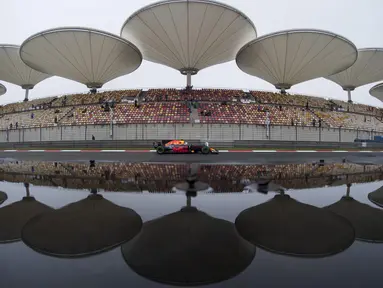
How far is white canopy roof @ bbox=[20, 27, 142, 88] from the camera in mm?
37312

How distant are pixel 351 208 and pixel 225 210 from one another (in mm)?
2317

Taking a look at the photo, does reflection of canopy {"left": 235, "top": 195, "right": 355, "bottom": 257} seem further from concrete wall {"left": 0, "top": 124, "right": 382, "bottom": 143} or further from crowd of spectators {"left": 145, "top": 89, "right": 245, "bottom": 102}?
crowd of spectators {"left": 145, "top": 89, "right": 245, "bottom": 102}

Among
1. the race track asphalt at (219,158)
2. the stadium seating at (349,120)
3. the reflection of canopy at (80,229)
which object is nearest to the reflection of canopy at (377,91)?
the stadium seating at (349,120)

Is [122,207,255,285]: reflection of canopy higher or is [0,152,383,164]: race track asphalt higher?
[0,152,383,164]: race track asphalt

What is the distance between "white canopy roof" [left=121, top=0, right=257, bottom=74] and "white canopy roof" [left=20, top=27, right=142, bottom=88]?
3678 mm

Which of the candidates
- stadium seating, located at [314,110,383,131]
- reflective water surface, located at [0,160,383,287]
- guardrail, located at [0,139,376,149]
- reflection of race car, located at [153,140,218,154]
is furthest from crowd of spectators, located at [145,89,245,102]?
reflective water surface, located at [0,160,383,287]

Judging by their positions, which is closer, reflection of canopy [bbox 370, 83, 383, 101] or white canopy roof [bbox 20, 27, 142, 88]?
white canopy roof [bbox 20, 27, 142, 88]

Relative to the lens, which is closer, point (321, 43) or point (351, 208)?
point (351, 208)

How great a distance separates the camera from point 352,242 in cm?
290

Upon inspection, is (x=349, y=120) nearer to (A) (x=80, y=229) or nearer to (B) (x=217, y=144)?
(B) (x=217, y=144)

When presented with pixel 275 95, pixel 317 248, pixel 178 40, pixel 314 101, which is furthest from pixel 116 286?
pixel 314 101

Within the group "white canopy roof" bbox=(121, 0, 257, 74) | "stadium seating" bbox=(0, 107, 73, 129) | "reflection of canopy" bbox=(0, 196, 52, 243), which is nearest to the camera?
"reflection of canopy" bbox=(0, 196, 52, 243)

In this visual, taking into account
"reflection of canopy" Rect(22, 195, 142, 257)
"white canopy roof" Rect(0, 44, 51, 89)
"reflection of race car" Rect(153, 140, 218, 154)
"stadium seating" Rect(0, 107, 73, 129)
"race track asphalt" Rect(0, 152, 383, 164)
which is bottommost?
"reflection of canopy" Rect(22, 195, 142, 257)

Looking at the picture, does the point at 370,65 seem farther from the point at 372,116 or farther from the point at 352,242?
the point at 352,242
